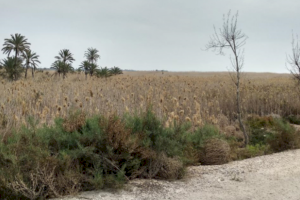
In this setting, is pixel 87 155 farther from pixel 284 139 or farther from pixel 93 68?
pixel 93 68

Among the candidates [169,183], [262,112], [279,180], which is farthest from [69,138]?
[262,112]

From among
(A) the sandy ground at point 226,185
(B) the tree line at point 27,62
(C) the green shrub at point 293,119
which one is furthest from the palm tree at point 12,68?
(A) the sandy ground at point 226,185

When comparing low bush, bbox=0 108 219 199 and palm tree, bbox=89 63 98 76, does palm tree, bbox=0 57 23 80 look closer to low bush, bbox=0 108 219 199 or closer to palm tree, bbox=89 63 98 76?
palm tree, bbox=89 63 98 76

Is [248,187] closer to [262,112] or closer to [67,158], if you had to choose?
[67,158]

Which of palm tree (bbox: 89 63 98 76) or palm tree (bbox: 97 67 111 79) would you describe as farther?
palm tree (bbox: 89 63 98 76)

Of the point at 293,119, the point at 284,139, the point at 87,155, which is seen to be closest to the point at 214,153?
the point at 284,139

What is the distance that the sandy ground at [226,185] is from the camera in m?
6.30

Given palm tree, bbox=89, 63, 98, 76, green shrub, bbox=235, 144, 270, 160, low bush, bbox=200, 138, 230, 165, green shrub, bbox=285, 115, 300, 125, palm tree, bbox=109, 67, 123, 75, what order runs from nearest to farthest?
low bush, bbox=200, 138, 230, 165, green shrub, bbox=235, 144, 270, 160, green shrub, bbox=285, 115, 300, 125, palm tree, bbox=89, 63, 98, 76, palm tree, bbox=109, 67, 123, 75

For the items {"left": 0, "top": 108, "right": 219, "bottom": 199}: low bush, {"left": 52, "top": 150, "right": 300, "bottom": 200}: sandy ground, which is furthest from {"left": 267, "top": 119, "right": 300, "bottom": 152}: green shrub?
{"left": 0, "top": 108, "right": 219, "bottom": 199}: low bush

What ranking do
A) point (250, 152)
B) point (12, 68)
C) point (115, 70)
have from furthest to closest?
point (115, 70)
point (12, 68)
point (250, 152)

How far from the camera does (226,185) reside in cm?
703

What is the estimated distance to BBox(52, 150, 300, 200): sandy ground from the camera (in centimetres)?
630

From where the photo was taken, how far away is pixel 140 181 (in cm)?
691

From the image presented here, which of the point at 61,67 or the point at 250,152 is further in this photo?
the point at 61,67
